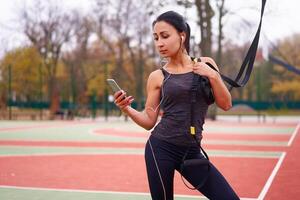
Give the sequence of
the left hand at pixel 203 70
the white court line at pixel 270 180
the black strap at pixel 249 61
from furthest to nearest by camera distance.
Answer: the white court line at pixel 270 180 → the black strap at pixel 249 61 → the left hand at pixel 203 70

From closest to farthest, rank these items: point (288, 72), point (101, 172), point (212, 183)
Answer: point (212, 183)
point (101, 172)
point (288, 72)

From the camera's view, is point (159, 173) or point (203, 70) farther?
point (159, 173)

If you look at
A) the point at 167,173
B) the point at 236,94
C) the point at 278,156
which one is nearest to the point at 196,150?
the point at 167,173

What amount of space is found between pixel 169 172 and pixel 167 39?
88 centimetres

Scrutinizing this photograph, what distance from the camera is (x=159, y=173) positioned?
10.5 feet

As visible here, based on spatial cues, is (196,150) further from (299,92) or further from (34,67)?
(299,92)

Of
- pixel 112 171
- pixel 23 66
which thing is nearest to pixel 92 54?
pixel 23 66

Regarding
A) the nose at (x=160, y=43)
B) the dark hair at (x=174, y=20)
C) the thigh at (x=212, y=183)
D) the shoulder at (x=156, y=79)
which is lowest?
the thigh at (x=212, y=183)

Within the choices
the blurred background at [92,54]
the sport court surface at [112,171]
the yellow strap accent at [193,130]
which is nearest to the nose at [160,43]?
the yellow strap accent at [193,130]

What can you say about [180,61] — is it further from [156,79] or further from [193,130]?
[193,130]

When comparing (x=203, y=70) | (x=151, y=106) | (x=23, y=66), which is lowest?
(x=23, y=66)

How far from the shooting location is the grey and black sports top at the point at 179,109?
314cm

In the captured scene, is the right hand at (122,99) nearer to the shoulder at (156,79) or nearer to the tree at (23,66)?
the shoulder at (156,79)

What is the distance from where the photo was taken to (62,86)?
6469cm
